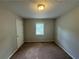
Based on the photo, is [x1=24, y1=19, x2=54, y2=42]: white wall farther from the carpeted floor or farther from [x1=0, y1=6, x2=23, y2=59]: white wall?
[x1=0, y1=6, x2=23, y2=59]: white wall

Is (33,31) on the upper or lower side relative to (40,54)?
upper

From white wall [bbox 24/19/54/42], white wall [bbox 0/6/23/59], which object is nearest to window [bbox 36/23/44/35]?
white wall [bbox 24/19/54/42]

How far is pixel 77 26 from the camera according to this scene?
9.48ft

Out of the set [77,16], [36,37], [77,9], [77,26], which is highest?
[77,9]

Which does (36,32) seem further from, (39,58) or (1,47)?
(1,47)

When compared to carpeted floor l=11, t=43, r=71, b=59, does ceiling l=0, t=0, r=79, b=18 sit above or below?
above

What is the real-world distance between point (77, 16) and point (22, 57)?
2.88 metres

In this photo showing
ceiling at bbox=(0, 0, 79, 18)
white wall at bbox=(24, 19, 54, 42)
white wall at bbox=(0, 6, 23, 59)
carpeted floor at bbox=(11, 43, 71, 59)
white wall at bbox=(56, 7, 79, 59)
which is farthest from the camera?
white wall at bbox=(24, 19, 54, 42)

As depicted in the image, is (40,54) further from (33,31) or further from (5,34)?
(33,31)

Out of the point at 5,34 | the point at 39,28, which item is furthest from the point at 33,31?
the point at 5,34

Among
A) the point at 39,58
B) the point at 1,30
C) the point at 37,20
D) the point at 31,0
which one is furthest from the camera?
the point at 37,20

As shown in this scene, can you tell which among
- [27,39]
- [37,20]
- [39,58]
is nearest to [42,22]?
[37,20]

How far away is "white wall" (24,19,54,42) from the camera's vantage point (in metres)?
6.63

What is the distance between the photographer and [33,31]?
6688mm
